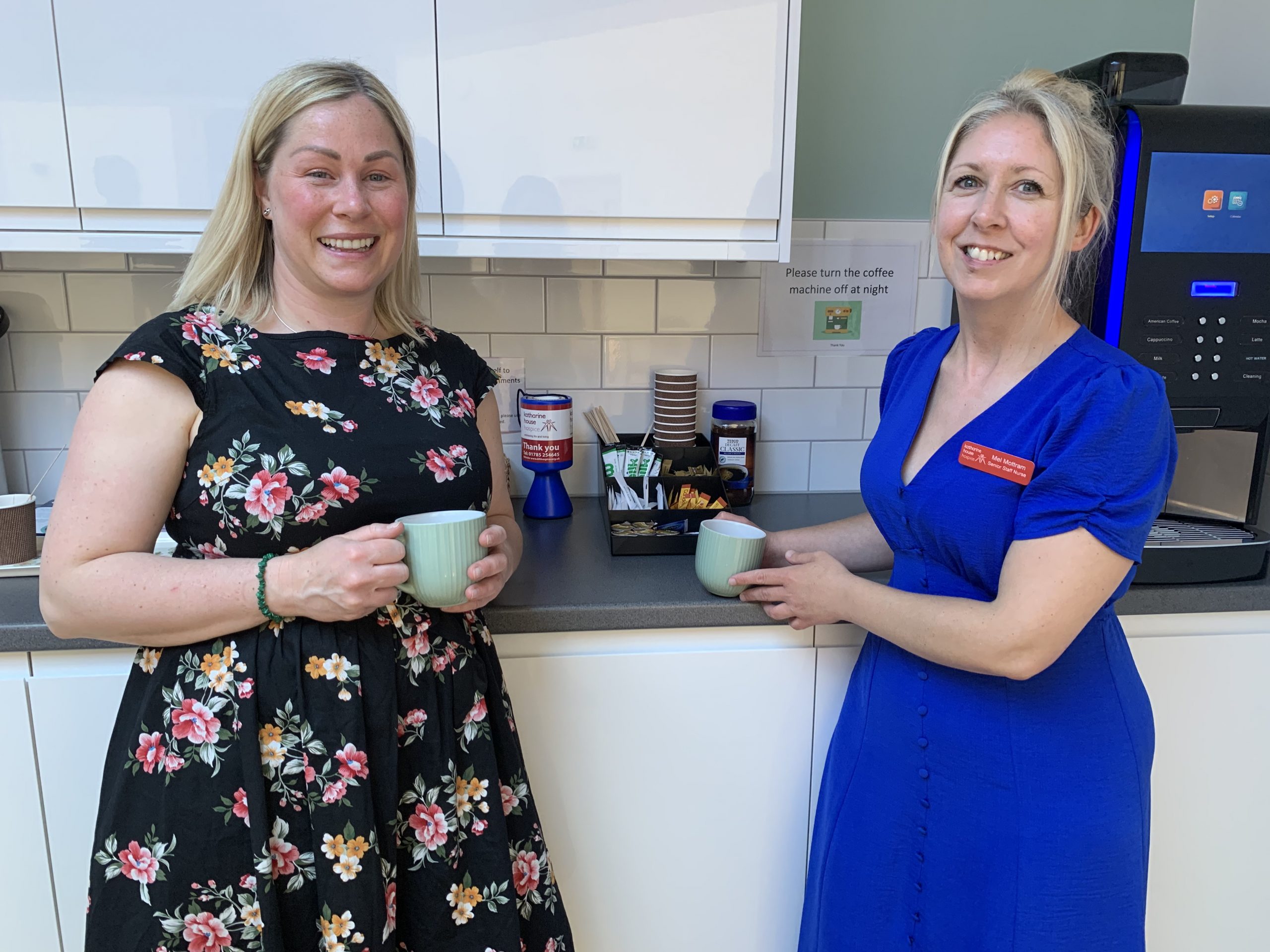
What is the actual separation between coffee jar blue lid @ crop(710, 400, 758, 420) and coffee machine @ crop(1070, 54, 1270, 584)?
635mm

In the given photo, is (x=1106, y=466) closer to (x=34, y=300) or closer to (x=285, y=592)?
(x=285, y=592)

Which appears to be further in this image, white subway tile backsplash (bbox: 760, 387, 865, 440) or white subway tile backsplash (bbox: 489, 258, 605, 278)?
white subway tile backsplash (bbox: 760, 387, 865, 440)

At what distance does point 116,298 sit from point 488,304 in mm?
683

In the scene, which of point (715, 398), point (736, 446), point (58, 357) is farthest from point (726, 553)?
point (58, 357)

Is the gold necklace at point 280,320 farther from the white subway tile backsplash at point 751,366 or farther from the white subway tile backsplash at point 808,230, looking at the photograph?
the white subway tile backsplash at point 808,230

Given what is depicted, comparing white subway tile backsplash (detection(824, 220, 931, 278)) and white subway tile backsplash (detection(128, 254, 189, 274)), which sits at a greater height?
white subway tile backsplash (detection(824, 220, 931, 278))

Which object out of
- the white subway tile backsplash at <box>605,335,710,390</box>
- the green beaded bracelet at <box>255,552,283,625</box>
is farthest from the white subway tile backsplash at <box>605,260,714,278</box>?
the green beaded bracelet at <box>255,552,283,625</box>

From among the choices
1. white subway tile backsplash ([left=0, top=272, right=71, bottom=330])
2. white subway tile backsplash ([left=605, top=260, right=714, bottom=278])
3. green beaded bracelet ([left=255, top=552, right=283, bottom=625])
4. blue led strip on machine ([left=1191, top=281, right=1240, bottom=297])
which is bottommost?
green beaded bracelet ([left=255, top=552, right=283, bottom=625])

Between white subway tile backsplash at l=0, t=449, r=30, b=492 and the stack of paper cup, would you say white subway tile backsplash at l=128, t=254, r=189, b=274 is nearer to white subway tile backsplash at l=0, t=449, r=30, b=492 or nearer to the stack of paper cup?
white subway tile backsplash at l=0, t=449, r=30, b=492

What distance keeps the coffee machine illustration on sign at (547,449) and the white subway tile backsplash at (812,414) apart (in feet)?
1.43

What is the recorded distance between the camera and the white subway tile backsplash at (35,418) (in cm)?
164

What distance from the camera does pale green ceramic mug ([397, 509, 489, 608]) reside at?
3.06 feet

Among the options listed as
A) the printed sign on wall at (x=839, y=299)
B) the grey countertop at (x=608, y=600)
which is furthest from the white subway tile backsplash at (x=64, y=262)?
the printed sign on wall at (x=839, y=299)

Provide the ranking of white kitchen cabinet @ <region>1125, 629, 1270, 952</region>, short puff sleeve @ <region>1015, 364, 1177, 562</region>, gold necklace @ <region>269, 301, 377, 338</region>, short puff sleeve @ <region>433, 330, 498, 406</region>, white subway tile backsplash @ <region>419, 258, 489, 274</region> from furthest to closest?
white subway tile backsplash @ <region>419, 258, 489, 274</region> → white kitchen cabinet @ <region>1125, 629, 1270, 952</region> → short puff sleeve @ <region>433, 330, 498, 406</region> → gold necklace @ <region>269, 301, 377, 338</region> → short puff sleeve @ <region>1015, 364, 1177, 562</region>
